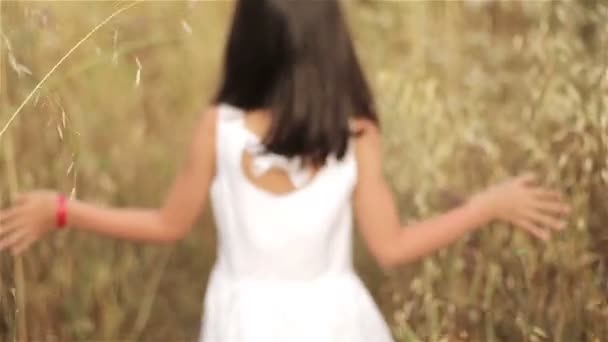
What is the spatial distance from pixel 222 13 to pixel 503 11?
11.4 inches

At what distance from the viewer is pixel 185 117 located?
114 cm

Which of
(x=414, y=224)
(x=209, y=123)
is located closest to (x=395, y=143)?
(x=414, y=224)

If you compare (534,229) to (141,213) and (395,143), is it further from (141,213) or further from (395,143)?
(141,213)

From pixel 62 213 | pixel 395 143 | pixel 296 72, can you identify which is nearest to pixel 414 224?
pixel 395 143

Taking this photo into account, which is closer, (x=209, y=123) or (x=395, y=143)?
(x=209, y=123)

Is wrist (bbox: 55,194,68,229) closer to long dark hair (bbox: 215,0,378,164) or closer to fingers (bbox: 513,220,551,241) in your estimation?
long dark hair (bbox: 215,0,378,164)

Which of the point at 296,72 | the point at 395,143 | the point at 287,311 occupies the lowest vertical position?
the point at 287,311

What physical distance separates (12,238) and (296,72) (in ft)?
1.13

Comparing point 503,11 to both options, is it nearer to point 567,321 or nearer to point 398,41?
point 398,41

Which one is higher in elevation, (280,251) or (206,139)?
(206,139)

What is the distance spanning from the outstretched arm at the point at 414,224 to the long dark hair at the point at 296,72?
0.05m

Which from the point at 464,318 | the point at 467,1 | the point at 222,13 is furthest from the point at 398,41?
the point at 464,318

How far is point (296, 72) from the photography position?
3.27 feet

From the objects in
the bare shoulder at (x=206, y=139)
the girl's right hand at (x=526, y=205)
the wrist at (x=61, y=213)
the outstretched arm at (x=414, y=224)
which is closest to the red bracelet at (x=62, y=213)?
the wrist at (x=61, y=213)
